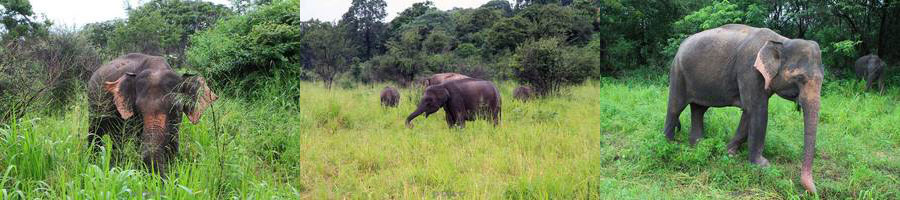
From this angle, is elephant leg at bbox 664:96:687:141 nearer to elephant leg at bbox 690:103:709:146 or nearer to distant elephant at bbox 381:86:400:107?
elephant leg at bbox 690:103:709:146

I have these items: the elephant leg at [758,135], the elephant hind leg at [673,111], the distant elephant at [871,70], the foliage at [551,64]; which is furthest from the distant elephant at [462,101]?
the distant elephant at [871,70]

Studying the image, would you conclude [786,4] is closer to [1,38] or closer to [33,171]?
[33,171]

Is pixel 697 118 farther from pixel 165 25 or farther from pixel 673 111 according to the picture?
pixel 165 25

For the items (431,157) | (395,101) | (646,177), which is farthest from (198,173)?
(646,177)

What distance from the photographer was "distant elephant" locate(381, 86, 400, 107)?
9.84 ft

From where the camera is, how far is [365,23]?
256cm

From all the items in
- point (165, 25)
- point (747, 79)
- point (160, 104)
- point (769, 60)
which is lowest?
point (160, 104)

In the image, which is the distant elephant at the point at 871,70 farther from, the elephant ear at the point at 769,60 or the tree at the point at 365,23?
the tree at the point at 365,23

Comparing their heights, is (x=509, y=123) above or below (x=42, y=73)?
below

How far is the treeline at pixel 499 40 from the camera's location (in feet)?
8.16

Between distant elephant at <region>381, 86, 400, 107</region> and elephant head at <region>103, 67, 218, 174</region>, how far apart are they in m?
0.99

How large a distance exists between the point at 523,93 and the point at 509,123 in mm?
310

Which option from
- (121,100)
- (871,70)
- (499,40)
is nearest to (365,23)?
(499,40)

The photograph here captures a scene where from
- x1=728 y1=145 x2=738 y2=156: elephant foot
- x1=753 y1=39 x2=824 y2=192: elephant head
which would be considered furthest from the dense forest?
x1=753 y1=39 x2=824 y2=192: elephant head
